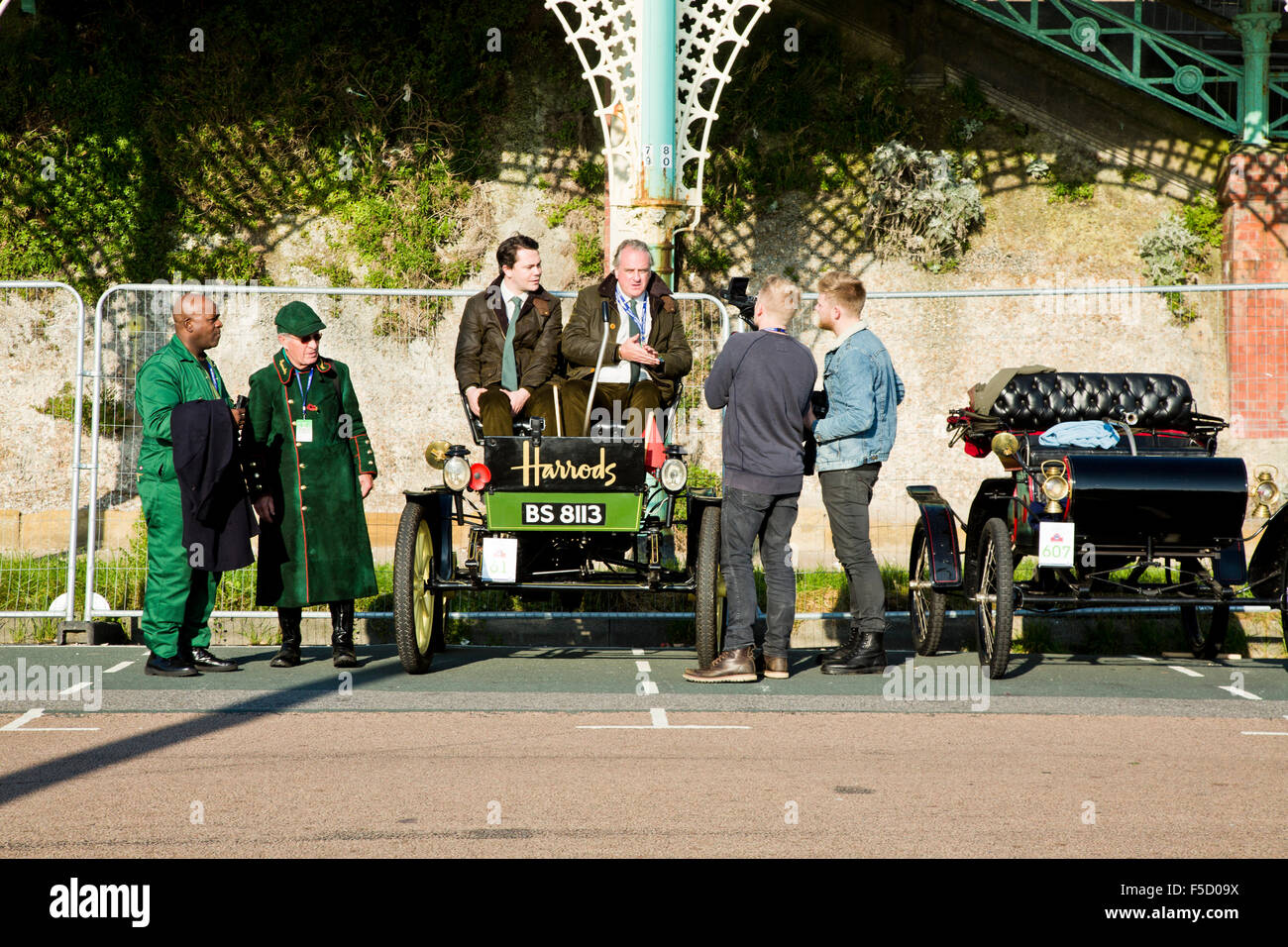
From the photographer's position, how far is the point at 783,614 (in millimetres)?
8234

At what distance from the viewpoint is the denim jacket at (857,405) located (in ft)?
27.2

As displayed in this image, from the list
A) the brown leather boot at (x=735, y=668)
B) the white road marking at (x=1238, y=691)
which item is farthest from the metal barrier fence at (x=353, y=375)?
the white road marking at (x=1238, y=691)

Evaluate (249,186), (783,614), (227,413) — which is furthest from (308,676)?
(249,186)

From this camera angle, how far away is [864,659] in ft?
28.0

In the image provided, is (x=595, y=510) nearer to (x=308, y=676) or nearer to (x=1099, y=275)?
(x=308, y=676)

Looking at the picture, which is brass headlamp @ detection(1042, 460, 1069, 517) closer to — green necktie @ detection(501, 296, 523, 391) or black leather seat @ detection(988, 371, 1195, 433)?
black leather seat @ detection(988, 371, 1195, 433)

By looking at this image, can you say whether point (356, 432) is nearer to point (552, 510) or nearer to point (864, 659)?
point (552, 510)

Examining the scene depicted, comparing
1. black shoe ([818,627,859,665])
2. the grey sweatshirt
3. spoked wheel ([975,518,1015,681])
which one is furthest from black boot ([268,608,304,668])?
spoked wheel ([975,518,1015,681])

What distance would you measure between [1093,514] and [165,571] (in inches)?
202

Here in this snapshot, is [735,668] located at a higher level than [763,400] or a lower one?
lower

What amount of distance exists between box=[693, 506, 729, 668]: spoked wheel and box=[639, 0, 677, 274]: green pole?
5696 millimetres

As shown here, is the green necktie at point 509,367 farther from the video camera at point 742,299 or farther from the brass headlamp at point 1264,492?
the brass headlamp at point 1264,492

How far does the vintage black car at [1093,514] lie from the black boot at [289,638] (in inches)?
149

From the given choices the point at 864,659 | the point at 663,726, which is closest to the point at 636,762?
the point at 663,726
